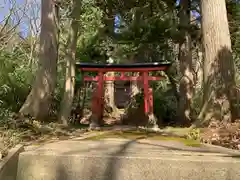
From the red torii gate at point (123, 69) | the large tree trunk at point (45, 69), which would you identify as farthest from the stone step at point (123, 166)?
the red torii gate at point (123, 69)

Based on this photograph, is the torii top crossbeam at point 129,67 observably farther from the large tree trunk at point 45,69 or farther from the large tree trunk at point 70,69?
the large tree trunk at point 45,69

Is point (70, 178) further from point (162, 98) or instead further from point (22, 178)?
point (162, 98)

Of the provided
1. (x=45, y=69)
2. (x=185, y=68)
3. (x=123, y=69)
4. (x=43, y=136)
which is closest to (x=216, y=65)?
(x=43, y=136)

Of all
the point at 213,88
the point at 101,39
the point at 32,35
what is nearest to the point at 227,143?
the point at 213,88

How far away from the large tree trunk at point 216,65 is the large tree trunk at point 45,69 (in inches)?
130

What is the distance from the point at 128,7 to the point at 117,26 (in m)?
0.77

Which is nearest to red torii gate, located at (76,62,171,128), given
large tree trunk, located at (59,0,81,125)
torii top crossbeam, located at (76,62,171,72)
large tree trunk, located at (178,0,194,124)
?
torii top crossbeam, located at (76,62,171,72)

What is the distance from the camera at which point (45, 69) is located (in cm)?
603

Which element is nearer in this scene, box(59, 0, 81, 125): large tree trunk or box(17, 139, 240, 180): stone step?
box(17, 139, 240, 180): stone step

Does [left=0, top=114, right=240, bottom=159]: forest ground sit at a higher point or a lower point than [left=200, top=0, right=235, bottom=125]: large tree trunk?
lower

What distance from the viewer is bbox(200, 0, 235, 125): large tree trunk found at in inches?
186

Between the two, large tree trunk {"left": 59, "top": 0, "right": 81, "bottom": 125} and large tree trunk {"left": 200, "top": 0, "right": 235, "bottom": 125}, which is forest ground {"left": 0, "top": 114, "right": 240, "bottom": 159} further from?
large tree trunk {"left": 59, "top": 0, "right": 81, "bottom": 125}

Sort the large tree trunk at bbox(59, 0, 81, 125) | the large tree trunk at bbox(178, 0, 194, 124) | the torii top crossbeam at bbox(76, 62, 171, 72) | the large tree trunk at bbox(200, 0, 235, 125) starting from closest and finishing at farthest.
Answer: the large tree trunk at bbox(200, 0, 235, 125) → the large tree trunk at bbox(59, 0, 81, 125) → the torii top crossbeam at bbox(76, 62, 171, 72) → the large tree trunk at bbox(178, 0, 194, 124)

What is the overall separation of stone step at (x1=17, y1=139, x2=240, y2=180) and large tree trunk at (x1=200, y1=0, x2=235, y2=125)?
8.88 ft
